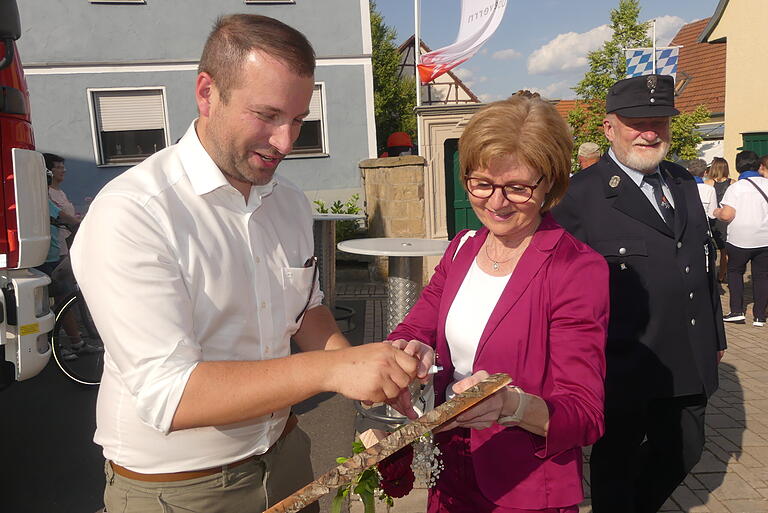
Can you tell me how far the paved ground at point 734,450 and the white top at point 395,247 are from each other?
1977 millimetres

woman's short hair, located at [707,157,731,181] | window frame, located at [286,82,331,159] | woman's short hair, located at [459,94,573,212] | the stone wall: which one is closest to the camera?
woman's short hair, located at [459,94,573,212]

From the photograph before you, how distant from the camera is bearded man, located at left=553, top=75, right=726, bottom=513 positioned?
2.97 metres

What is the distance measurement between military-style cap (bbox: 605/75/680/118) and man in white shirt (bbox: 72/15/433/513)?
6.36ft

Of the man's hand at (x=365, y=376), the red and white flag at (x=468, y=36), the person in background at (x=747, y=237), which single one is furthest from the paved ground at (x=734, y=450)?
the red and white flag at (x=468, y=36)

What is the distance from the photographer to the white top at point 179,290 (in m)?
1.35

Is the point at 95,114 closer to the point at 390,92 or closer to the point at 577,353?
the point at 577,353

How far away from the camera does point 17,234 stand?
393 centimetres

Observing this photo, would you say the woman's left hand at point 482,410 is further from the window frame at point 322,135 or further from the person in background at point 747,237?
the window frame at point 322,135

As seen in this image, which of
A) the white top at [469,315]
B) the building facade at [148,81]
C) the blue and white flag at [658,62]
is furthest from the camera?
the blue and white flag at [658,62]

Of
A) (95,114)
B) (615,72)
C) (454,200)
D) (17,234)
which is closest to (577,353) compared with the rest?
(17,234)

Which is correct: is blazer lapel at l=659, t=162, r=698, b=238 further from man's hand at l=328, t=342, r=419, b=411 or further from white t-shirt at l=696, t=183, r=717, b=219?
white t-shirt at l=696, t=183, r=717, b=219

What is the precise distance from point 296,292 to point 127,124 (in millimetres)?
12216

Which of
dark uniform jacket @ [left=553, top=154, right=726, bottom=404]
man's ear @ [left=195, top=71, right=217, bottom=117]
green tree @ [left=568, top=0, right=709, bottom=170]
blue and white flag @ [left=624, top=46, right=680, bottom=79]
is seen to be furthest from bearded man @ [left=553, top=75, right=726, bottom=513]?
green tree @ [left=568, top=0, right=709, bottom=170]

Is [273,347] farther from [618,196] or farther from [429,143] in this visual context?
[429,143]
